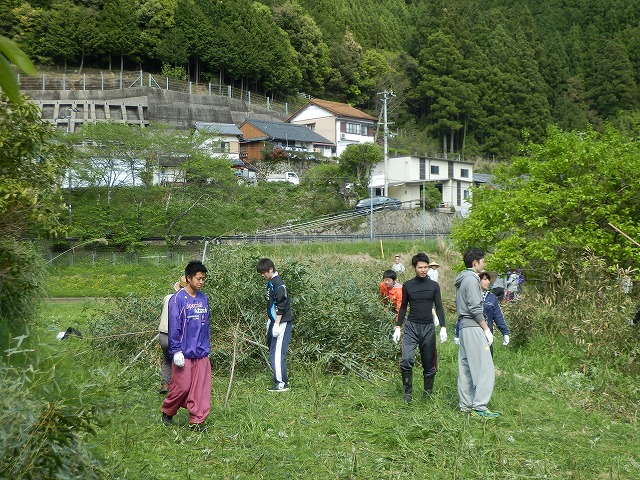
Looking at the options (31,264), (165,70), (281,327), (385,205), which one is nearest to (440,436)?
(281,327)

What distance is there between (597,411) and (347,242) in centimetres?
2740

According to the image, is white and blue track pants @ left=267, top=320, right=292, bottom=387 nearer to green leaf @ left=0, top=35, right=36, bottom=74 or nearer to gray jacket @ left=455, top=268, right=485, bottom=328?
gray jacket @ left=455, top=268, right=485, bottom=328

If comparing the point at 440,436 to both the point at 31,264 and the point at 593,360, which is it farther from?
the point at 31,264

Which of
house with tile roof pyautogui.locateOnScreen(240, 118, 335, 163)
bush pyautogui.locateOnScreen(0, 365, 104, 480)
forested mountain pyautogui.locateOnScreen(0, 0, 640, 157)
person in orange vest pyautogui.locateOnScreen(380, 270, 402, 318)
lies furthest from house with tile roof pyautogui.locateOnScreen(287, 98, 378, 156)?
bush pyautogui.locateOnScreen(0, 365, 104, 480)

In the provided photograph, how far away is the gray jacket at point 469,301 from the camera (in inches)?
277

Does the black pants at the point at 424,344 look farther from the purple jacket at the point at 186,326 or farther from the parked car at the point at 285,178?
the parked car at the point at 285,178

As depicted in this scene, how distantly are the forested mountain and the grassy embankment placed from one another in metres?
49.8

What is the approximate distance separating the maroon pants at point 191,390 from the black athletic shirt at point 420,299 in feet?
7.73

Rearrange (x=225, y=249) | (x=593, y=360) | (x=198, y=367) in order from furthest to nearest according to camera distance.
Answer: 1. (x=225, y=249)
2. (x=593, y=360)
3. (x=198, y=367)

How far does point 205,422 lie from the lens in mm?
6566

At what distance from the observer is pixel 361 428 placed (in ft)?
20.4

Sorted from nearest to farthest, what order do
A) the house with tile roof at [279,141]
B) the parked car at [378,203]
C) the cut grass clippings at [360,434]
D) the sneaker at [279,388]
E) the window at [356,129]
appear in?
1. the cut grass clippings at [360,434]
2. the sneaker at [279,388]
3. the parked car at [378,203]
4. the house with tile roof at [279,141]
5. the window at [356,129]

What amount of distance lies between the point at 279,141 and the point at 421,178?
11322 millimetres

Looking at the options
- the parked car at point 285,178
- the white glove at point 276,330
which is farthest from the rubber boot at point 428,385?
the parked car at point 285,178
